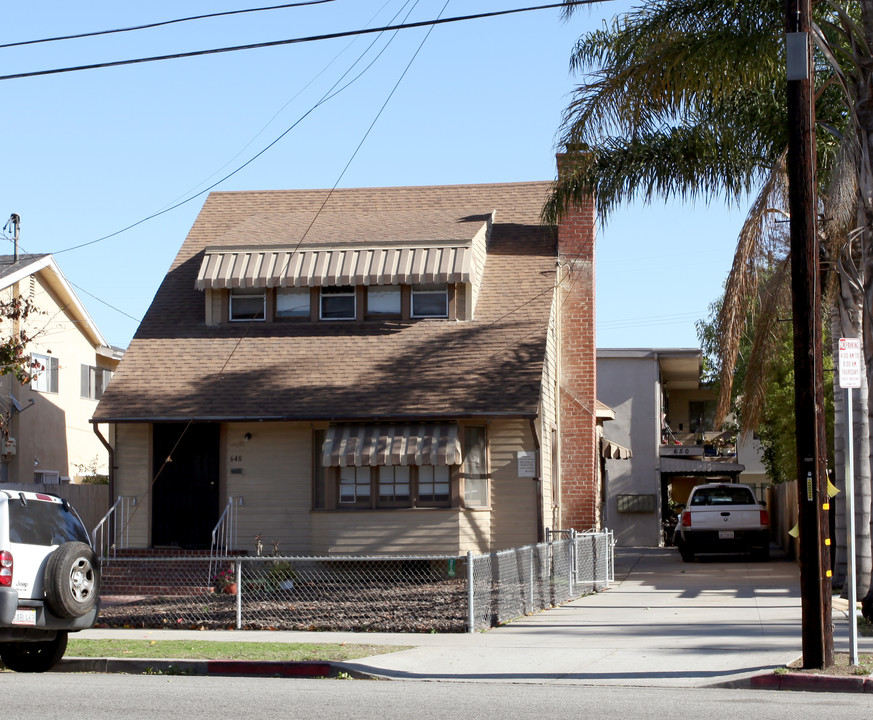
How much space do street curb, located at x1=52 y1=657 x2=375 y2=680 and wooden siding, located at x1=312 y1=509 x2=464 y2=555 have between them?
7.67 metres

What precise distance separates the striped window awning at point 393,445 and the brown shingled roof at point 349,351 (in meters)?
0.38

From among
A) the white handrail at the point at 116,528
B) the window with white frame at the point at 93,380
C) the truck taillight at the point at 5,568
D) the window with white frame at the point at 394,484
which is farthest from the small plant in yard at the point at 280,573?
the window with white frame at the point at 93,380

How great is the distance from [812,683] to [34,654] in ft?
24.0

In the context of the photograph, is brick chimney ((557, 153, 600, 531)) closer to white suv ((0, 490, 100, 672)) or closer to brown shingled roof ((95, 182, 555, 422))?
brown shingled roof ((95, 182, 555, 422))

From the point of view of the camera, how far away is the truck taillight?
10039 mm

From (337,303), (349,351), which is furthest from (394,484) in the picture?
(337,303)

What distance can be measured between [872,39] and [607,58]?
24.7ft

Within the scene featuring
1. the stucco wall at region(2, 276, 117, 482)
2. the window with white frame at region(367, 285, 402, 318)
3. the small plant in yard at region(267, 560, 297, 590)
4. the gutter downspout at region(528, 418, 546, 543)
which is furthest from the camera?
the stucco wall at region(2, 276, 117, 482)

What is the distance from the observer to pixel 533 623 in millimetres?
14469

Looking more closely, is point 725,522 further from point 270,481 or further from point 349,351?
point 270,481

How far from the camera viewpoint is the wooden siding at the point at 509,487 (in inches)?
749

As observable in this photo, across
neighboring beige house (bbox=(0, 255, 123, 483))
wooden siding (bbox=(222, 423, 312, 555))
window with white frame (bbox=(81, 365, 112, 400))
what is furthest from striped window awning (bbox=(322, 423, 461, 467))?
window with white frame (bbox=(81, 365, 112, 400))

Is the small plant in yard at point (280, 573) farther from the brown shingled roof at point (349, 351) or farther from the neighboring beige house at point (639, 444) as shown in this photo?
the neighboring beige house at point (639, 444)

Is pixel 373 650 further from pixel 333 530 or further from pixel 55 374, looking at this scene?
pixel 55 374
